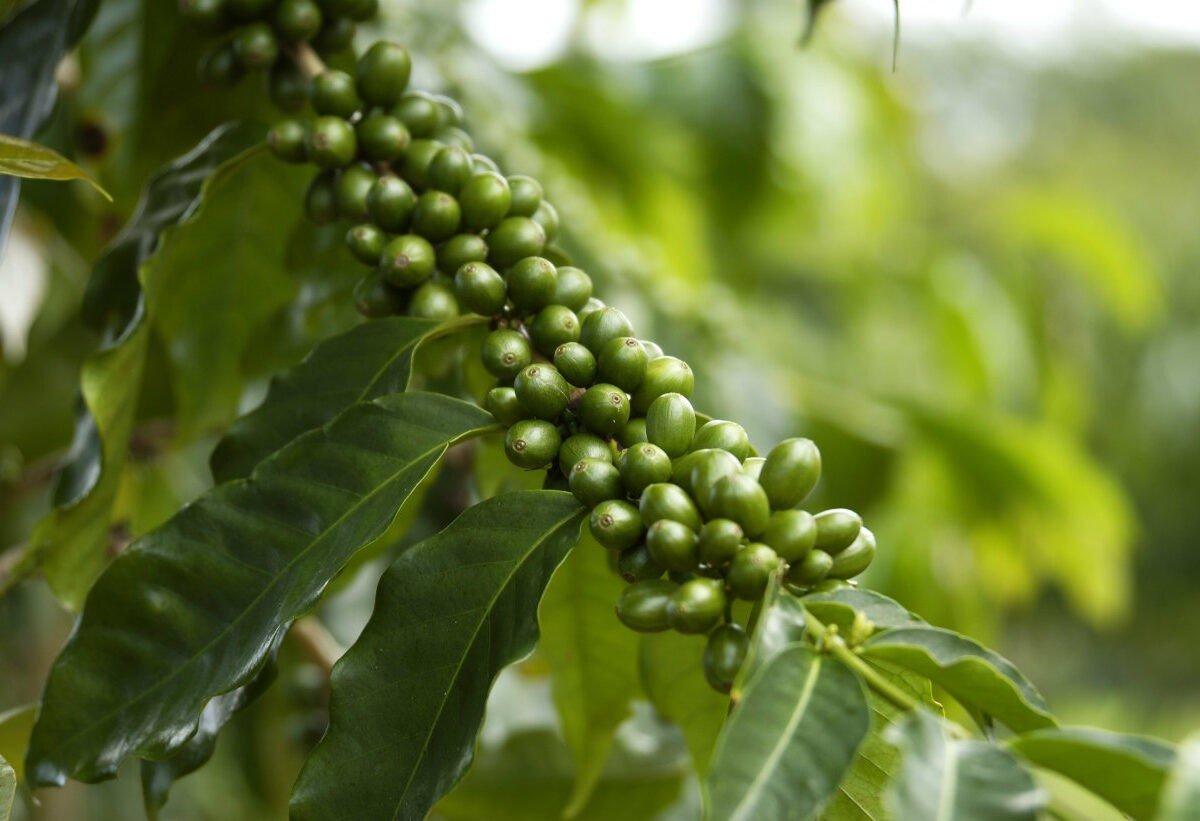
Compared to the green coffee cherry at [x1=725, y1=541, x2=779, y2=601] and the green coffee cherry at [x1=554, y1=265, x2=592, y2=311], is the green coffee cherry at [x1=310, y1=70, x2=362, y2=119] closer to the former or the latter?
the green coffee cherry at [x1=554, y1=265, x2=592, y2=311]

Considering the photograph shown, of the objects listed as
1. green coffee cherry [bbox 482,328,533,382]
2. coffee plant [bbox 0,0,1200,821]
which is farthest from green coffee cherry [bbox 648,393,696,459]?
green coffee cherry [bbox 482,328,533,382]

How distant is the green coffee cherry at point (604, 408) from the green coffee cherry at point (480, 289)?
0.11 meters

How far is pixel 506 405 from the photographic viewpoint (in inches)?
26.0

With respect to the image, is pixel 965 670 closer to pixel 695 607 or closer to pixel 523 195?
pixel 695 607

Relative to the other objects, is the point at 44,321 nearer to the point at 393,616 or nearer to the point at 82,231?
the point at 82,231

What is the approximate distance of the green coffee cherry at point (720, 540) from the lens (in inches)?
21.3

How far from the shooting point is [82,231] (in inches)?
52.5

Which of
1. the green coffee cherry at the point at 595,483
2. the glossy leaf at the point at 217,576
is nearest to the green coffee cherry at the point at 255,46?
the glossy leaf at the point at 217,576

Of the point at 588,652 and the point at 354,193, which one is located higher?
the point at 354,193

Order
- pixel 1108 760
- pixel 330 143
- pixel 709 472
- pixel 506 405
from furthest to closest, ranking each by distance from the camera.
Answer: pixel 330 143
pixel 506 405
pixel 709 472
pixel 1108 760

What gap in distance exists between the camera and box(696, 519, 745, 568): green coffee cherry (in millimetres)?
542

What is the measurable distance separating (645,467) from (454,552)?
118 mm

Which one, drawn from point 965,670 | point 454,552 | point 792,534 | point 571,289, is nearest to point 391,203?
point 571,289

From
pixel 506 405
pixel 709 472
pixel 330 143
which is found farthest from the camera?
pixel 330 143
